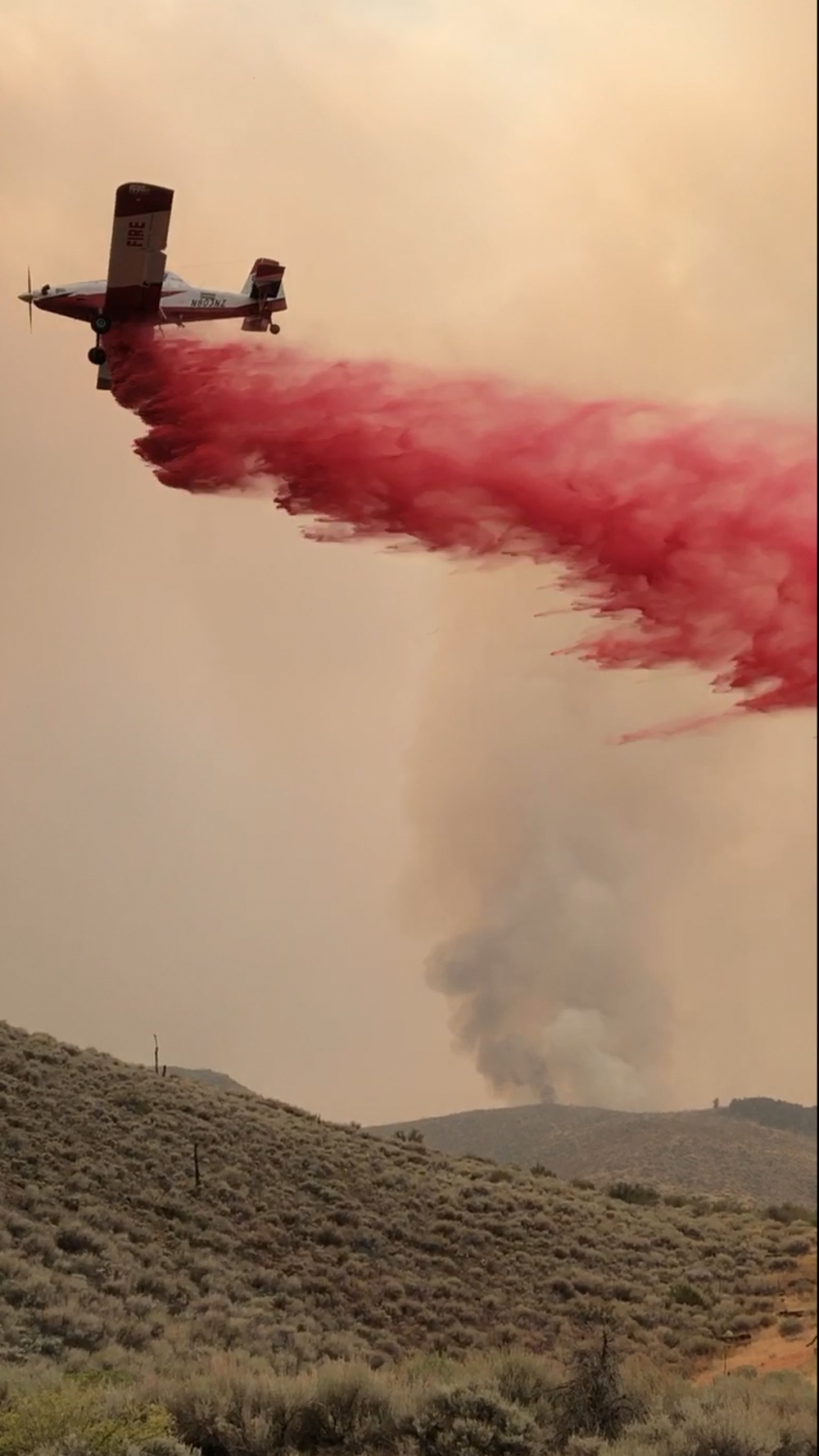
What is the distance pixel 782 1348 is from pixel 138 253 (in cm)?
1847

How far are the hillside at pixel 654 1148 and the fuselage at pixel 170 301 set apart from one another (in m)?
15.1

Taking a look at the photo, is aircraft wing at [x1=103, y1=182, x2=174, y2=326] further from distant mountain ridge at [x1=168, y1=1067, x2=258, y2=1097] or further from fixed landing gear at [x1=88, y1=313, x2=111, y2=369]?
distant mountain ridge at [x1=168, y1=1067, x2=258, y2=1097]

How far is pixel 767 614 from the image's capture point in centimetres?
1950

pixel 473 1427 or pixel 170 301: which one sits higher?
pixel 170 301

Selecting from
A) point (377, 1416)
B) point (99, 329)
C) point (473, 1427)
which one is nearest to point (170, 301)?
point (99, 329)

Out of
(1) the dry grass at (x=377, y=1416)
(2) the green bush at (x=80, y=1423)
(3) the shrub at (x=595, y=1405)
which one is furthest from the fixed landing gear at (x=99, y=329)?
(3) the shrub at (x=595, y=1405)

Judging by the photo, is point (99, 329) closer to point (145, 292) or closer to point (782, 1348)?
point (145, 292)

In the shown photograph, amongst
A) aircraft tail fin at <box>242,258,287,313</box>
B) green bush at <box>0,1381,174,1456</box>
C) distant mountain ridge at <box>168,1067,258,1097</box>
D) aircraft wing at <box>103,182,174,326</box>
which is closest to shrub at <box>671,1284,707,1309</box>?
distant mountain ridge at <box>168,1067,258,1097</box>

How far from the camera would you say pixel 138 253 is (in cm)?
1733

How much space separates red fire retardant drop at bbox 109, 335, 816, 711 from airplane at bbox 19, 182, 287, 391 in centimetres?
62

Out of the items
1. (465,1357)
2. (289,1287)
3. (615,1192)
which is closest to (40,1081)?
(289,1287)

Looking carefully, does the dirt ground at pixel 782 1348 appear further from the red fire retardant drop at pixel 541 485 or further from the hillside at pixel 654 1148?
the red fire retardant drop at pixel 541 485

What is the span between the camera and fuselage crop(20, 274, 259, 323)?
17859 millimetres

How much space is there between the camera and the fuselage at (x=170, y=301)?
58.6ft
